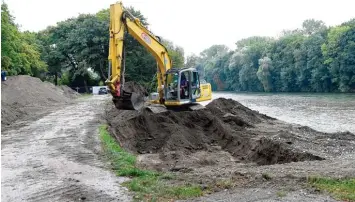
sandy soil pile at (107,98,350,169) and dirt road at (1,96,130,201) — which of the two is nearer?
dirt road at (1,96,130,201)

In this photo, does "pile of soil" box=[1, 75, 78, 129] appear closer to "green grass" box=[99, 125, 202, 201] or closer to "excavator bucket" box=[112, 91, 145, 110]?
"excavator bucket" box=[112, 91, 145, 110]

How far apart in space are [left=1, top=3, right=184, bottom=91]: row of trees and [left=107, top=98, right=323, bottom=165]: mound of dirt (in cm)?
1737

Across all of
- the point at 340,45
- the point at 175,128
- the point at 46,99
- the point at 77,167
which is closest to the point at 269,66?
the point at 340,45

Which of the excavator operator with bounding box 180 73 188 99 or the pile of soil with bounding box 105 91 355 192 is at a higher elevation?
the excavator operator with bounding box 180 73 188 99

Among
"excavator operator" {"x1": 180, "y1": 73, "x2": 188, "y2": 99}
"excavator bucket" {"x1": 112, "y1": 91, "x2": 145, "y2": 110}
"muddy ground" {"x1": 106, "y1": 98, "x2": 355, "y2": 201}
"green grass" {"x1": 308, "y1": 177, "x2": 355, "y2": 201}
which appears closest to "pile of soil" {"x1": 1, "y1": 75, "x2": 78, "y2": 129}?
"muddy ground" {"x1": 106, "y1": 98, "x2": 355, "y2": 201}

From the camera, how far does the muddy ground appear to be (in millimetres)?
7508

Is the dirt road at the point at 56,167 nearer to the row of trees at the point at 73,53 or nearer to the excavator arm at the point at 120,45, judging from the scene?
the excavator arm at the point at 120,45

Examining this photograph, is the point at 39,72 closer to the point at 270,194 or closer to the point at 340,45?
the point at 340,45

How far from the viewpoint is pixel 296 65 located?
74688mm

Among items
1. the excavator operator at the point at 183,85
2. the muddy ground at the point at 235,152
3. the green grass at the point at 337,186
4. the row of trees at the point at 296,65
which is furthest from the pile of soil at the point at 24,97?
the row of trees at the point at 296,65

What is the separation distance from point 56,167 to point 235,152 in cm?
713

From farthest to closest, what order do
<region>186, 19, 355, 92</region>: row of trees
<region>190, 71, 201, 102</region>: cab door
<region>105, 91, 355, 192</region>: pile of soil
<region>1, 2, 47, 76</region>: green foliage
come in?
<region>186, 19, 355, 92</region>: row of trees
<region>1, 2, 47, 76</region>: green foliage
<region>190, 71, 201, 102</region>: cab door
<region>105, 91, 355, 192</region>: pile of soil

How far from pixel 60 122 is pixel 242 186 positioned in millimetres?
12763

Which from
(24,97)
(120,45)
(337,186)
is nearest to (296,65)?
(24,97)
